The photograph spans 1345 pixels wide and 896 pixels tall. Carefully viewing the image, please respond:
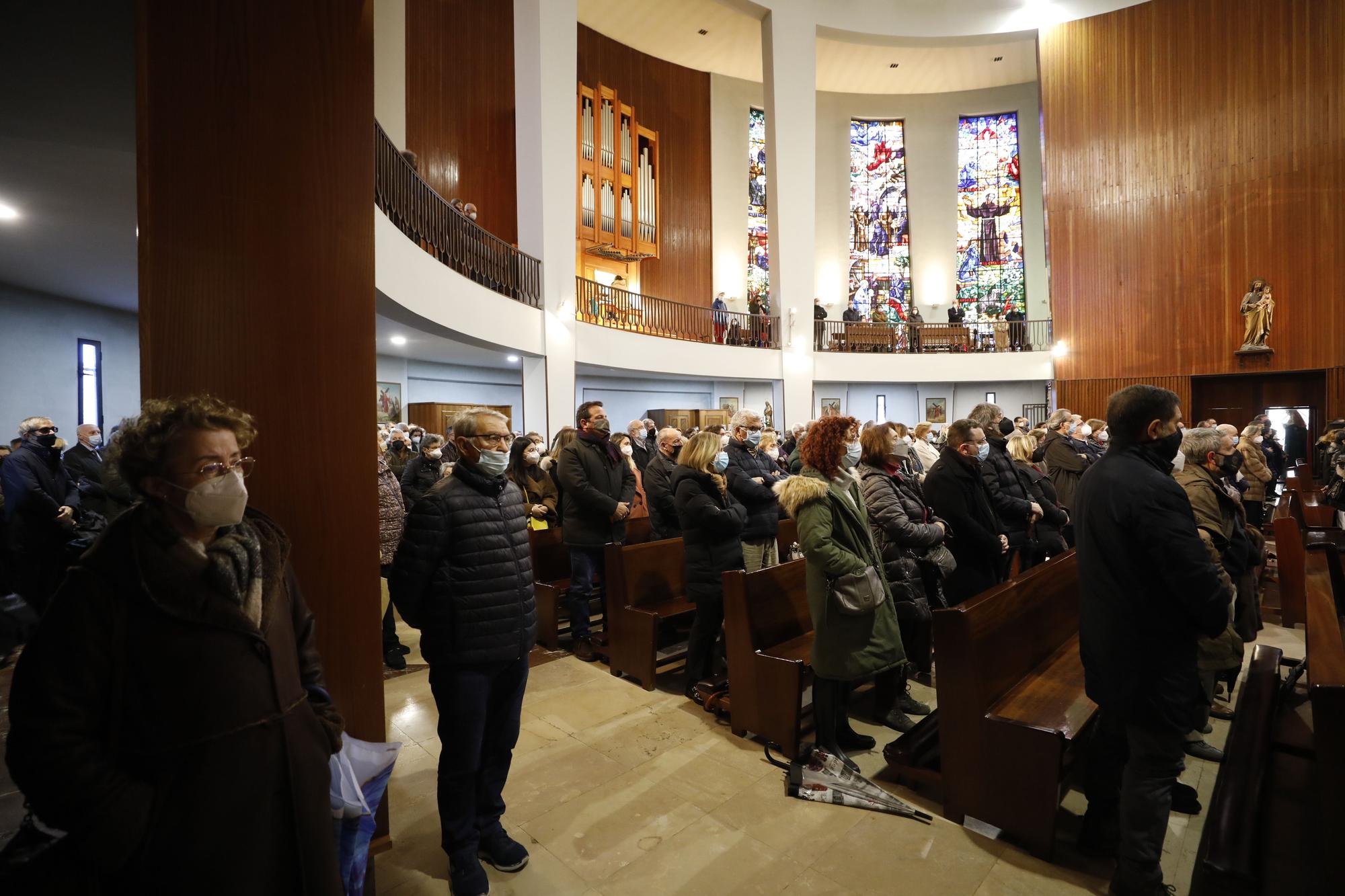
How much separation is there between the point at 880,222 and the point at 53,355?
16.7m

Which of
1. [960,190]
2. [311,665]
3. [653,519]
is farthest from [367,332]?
[960,190]

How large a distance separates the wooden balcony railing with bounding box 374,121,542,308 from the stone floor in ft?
13.2

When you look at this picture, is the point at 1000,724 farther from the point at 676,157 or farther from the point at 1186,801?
the point at 676,157

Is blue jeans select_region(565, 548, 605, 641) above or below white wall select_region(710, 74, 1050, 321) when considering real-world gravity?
below

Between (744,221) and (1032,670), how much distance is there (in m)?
15.2

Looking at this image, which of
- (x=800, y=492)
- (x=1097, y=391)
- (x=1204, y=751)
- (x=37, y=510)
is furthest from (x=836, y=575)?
(x=1097, y=391)

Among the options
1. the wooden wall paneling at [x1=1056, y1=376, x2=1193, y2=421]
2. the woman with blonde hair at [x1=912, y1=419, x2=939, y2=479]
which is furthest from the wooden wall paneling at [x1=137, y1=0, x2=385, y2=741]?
the wooden wall paneling at [x1=1056, y1=376, x2=1193, y2=421]

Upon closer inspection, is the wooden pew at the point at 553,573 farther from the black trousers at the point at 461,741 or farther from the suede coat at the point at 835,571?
the black trousers at the point at 461,741

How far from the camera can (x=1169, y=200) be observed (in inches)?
529

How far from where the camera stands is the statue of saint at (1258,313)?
12.5 meters

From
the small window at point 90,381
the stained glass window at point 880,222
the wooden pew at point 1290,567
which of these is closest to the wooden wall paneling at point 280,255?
the wooden pew at point 1290,567

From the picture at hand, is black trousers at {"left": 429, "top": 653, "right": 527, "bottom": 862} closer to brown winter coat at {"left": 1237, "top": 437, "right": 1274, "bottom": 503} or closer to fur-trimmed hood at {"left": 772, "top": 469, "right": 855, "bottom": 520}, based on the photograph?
fur-trimmed hood at {"left": 772, "top": 469, "right": 855, "bottom": 520}

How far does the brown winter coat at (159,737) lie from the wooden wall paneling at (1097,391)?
49.0 feet

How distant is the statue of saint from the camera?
12.5m
